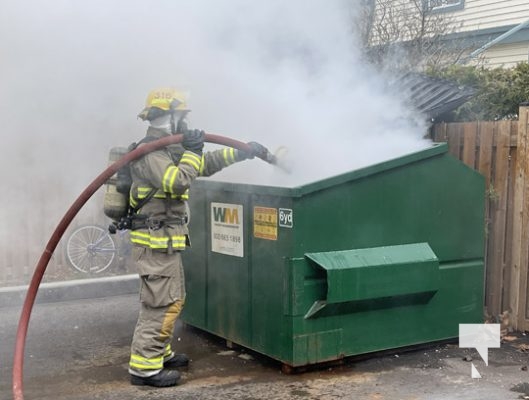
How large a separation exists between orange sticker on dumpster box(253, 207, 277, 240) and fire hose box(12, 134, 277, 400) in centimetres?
51

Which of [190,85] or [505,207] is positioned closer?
[190,85]

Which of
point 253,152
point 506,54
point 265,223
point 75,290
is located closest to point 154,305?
point 265,223

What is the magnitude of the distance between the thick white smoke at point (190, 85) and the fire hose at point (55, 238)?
0.48 metres

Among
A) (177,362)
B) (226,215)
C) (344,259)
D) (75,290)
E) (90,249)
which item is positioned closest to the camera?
(344,259)

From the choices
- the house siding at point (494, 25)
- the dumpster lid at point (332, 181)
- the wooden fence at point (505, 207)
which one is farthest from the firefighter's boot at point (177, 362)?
the house siding at point (494, 25)

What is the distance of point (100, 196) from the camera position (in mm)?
6566

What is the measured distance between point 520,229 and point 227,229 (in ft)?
7.18

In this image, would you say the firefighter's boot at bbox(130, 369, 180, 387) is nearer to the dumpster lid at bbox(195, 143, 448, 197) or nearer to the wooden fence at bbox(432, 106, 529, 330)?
the dumpster lid at bbox(195, 143, 448, 197)

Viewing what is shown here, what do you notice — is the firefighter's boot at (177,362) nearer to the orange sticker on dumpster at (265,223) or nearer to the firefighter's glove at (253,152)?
the orange sticker on dumpster at (265,223)

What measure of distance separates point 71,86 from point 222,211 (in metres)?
1.33

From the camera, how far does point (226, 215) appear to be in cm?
447

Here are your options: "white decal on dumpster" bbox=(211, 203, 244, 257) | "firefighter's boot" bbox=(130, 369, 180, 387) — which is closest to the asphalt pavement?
"firefighter's boot" bbox=(130, 369, 180, 387)

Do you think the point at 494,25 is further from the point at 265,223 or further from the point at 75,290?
the point at 265,223

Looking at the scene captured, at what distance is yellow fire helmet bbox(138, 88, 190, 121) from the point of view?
390 cm
